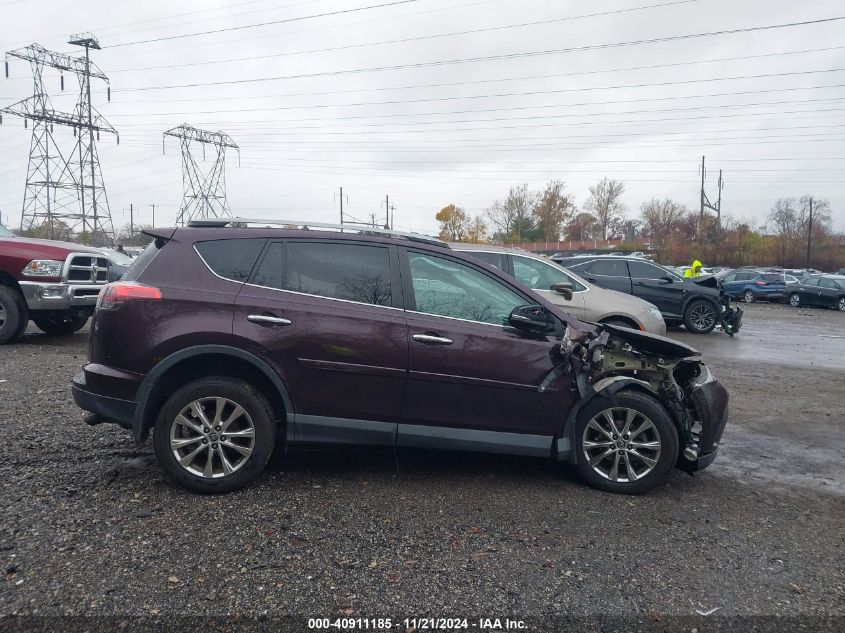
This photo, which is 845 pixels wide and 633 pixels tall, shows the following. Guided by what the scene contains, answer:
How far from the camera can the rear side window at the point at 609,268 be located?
577 inches

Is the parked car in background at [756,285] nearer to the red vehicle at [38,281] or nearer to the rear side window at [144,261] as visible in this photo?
the red vehicle at [38,281]

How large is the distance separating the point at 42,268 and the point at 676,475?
898 cm

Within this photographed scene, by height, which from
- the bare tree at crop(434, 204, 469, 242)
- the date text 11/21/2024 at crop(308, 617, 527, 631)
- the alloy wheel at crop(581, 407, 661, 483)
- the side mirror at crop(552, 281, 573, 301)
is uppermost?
the bare tree at crop(434, 204, 469, 242)

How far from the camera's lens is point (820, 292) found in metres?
26.5

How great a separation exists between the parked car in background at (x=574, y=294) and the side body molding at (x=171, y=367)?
5495 mm

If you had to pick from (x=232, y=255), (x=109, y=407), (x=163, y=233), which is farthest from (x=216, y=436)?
(x=163, y=233)

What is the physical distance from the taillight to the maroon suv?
0.01m

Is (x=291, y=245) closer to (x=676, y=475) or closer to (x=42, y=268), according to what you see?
(x=676, y=475)

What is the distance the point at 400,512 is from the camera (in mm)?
3951

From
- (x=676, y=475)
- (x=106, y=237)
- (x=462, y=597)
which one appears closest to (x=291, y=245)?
(x=462, y=597)

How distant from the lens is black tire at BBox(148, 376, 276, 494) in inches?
159

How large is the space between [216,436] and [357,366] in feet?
3.31

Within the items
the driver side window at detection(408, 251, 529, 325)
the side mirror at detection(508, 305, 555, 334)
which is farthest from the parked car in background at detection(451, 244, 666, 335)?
the side mirror at detection(508, 305, 555, 334)

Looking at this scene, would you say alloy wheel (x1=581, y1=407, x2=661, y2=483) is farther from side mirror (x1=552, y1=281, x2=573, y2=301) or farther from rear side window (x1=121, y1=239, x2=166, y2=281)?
side mirror (x1=552, y1=281, x2=573, y2=301)
